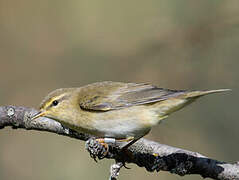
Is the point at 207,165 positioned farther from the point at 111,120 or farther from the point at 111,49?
the point at 111,49

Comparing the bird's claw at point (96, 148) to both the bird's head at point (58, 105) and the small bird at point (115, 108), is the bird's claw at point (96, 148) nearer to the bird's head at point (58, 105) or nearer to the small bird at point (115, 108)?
the small bird at point (115, 108)

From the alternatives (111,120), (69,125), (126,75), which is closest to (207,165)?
(111,120)

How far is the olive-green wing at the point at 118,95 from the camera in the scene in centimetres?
398

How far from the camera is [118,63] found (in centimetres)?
519

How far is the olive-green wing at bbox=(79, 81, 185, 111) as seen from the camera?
13.1ft

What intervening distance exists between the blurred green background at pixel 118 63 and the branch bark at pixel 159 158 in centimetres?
98

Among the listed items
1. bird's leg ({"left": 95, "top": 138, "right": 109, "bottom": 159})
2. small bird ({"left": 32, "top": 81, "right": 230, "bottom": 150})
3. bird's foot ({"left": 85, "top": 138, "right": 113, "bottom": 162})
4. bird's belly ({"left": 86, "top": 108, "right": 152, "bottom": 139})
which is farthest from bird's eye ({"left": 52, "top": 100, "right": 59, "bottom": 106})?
bird's foot ({"left": 85, "top": 138, "right": 113, "bottom": 162})

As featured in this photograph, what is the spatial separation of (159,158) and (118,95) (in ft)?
3.32

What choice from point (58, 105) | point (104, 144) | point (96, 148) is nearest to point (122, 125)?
point (104, 144)

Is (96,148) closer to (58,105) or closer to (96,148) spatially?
(96,148)

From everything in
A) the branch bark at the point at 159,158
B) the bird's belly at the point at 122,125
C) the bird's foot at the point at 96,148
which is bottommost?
the branch bark at the point at 159,158

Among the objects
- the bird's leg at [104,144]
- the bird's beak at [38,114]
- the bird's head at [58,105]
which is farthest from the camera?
the bird's head at [58,105]

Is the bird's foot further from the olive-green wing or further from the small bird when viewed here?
the olive-green wing

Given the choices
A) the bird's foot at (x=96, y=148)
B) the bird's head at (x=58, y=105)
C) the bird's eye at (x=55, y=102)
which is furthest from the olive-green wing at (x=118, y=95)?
the bird's foot at (x=96, y=148)
